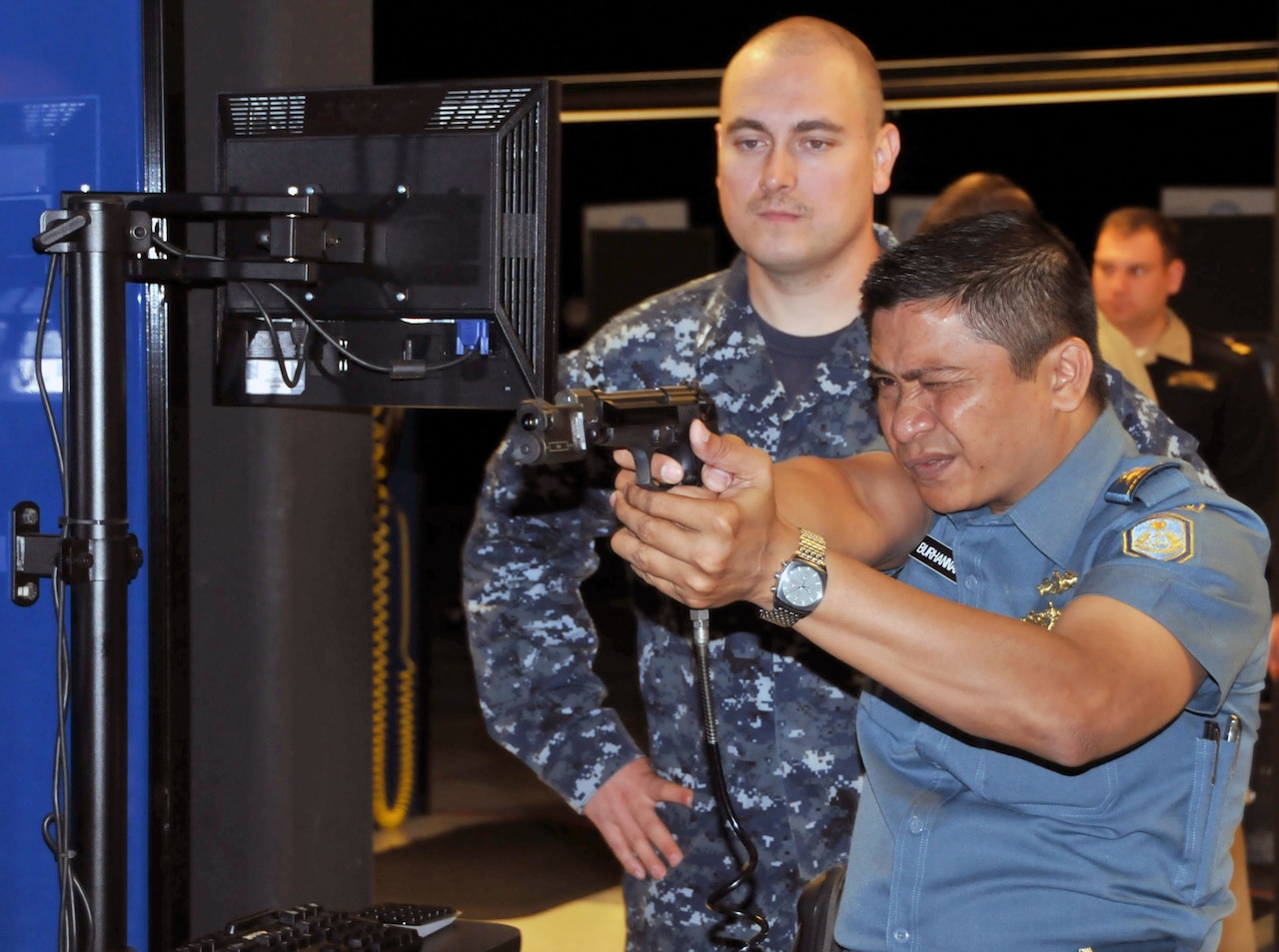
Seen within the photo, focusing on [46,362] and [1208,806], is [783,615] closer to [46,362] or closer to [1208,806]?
[1208,806]

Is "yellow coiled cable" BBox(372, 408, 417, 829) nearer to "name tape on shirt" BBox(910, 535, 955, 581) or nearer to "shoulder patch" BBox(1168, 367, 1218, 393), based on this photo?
"shoulder patch" BBox(1168, 367, 1218, 393)

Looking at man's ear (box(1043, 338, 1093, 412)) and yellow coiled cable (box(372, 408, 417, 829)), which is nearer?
man's ear (box(1043, 338, 1093, 412))

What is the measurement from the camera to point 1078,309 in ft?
5.31

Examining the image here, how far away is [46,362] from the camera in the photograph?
2.00 m

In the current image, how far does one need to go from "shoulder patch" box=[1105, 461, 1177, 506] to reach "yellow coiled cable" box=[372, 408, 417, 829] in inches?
123

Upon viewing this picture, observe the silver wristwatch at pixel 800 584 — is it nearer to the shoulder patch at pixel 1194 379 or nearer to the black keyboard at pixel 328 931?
the black keyboard at pixel 328 931

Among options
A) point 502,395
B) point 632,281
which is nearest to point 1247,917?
point 502,395

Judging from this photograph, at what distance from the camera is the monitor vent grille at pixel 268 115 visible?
5.60ft

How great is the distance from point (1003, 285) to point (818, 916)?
A: 71 centimetres

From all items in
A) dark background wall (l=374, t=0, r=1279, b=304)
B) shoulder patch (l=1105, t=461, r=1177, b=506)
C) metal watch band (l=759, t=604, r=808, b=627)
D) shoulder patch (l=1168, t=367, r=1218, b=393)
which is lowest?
metal watch band (l=759, t=604, r=808, b=627)

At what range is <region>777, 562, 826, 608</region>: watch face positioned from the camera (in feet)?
4.46

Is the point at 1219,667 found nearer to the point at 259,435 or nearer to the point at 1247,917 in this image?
the point at 259,435

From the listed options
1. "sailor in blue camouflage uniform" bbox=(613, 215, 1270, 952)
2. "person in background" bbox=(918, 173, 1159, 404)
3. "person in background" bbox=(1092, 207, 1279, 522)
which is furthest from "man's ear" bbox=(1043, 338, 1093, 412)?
"person in background" bbox=(1092, 207, 1279, 522)

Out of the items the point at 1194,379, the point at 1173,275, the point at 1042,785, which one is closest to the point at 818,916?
the point at 1042,785
